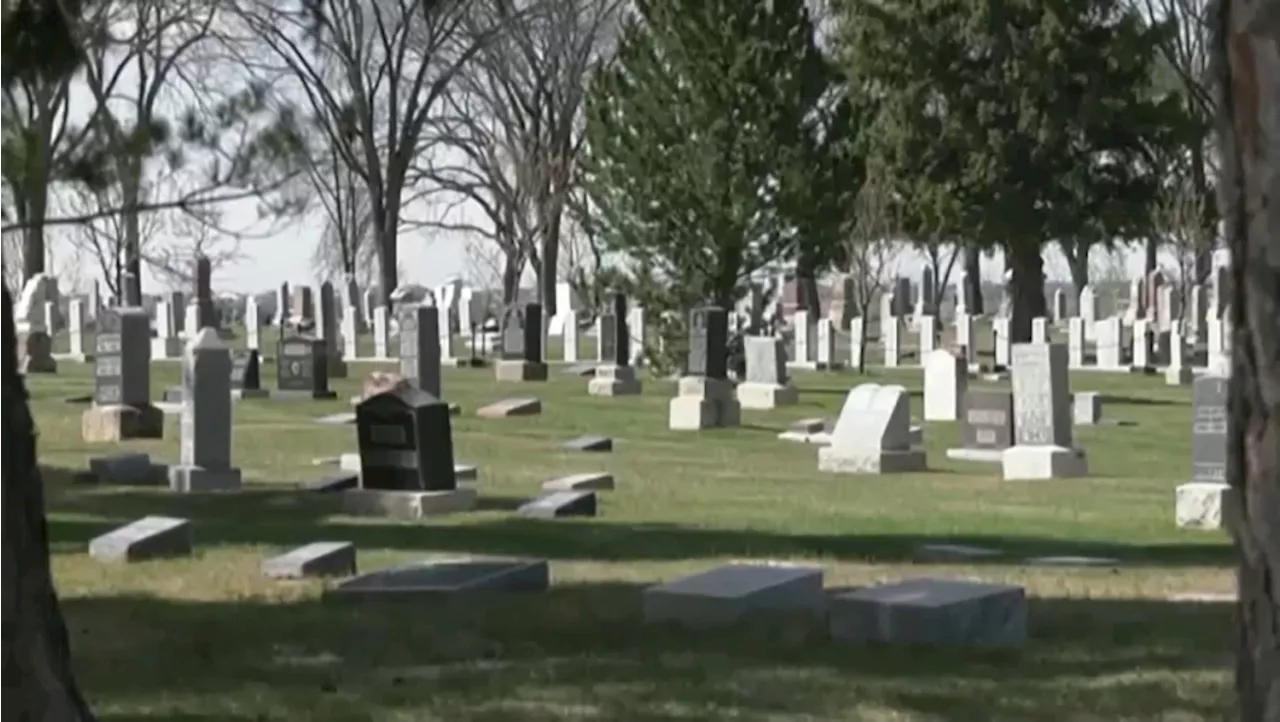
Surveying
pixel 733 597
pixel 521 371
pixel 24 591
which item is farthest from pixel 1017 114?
→ pixel 24 591

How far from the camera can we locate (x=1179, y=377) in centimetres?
3797

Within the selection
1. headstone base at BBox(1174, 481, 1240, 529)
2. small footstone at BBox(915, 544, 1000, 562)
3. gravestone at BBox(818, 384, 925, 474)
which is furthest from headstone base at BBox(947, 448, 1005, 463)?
small footstone at BBox(915, 544, 1000, 562)

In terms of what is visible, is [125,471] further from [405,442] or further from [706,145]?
[706,145]

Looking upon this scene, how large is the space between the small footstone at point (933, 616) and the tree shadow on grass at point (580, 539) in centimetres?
307

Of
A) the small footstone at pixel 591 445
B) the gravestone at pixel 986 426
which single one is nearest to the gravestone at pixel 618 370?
the small footstone at pixel 591 445

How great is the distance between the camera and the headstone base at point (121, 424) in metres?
21.7

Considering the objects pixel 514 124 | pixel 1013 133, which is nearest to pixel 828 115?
pixel 1013 133

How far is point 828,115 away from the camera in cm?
4031

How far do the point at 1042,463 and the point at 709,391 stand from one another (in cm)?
742

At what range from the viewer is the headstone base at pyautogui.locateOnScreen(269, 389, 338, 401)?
28953 mm

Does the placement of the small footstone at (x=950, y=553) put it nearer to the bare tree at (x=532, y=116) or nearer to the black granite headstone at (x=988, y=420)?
the black granite headstone at (x=988, y=420)

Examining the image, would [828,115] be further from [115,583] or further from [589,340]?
[115,583]

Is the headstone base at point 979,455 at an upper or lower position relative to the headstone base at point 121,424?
lower

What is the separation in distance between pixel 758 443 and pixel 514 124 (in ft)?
104
